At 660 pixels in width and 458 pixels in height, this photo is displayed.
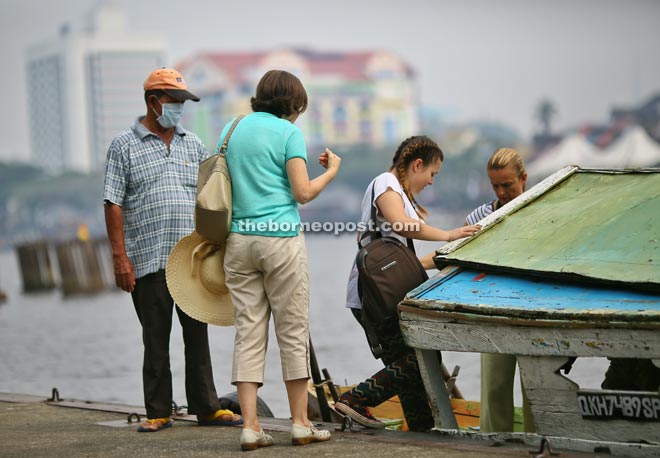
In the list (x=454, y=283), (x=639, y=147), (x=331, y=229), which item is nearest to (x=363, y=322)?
(x=454, y=283)

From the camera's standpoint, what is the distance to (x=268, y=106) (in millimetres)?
5348

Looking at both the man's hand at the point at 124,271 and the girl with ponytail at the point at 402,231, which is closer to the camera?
the girl with ponytail at the point at 402,231

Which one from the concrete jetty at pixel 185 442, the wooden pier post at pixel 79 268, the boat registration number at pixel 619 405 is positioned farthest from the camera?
the wooden pier post at pixel 79 268

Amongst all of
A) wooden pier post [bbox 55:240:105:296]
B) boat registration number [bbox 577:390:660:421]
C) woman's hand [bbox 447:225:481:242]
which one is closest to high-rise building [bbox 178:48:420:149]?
wooden pier post [bbox 55:240:105:296]

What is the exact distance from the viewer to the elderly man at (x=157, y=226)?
238 inches

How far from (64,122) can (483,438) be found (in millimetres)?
187808

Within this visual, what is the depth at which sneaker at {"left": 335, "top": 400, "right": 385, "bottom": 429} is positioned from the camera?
222 inches

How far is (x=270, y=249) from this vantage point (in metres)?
5.18

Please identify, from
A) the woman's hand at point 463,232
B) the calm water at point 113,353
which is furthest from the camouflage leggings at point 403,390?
the calm water at point 113,353

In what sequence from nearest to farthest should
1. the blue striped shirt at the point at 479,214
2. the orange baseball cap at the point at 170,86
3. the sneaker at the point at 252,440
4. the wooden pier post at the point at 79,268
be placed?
the sneaker at the point at 252,440
the orange baseball cap at the point at 170,86
the blue striped shirt at the point at 479,214
the wooden pier post at the point at 79,268

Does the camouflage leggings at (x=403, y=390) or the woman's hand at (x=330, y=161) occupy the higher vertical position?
the woman's hand at (x=330, y=161)

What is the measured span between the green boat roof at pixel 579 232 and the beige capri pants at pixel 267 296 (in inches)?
29.2

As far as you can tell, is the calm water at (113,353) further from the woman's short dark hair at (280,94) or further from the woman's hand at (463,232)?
the woman's short dark hair at (280,94)

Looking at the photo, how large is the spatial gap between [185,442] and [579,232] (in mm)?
2076
